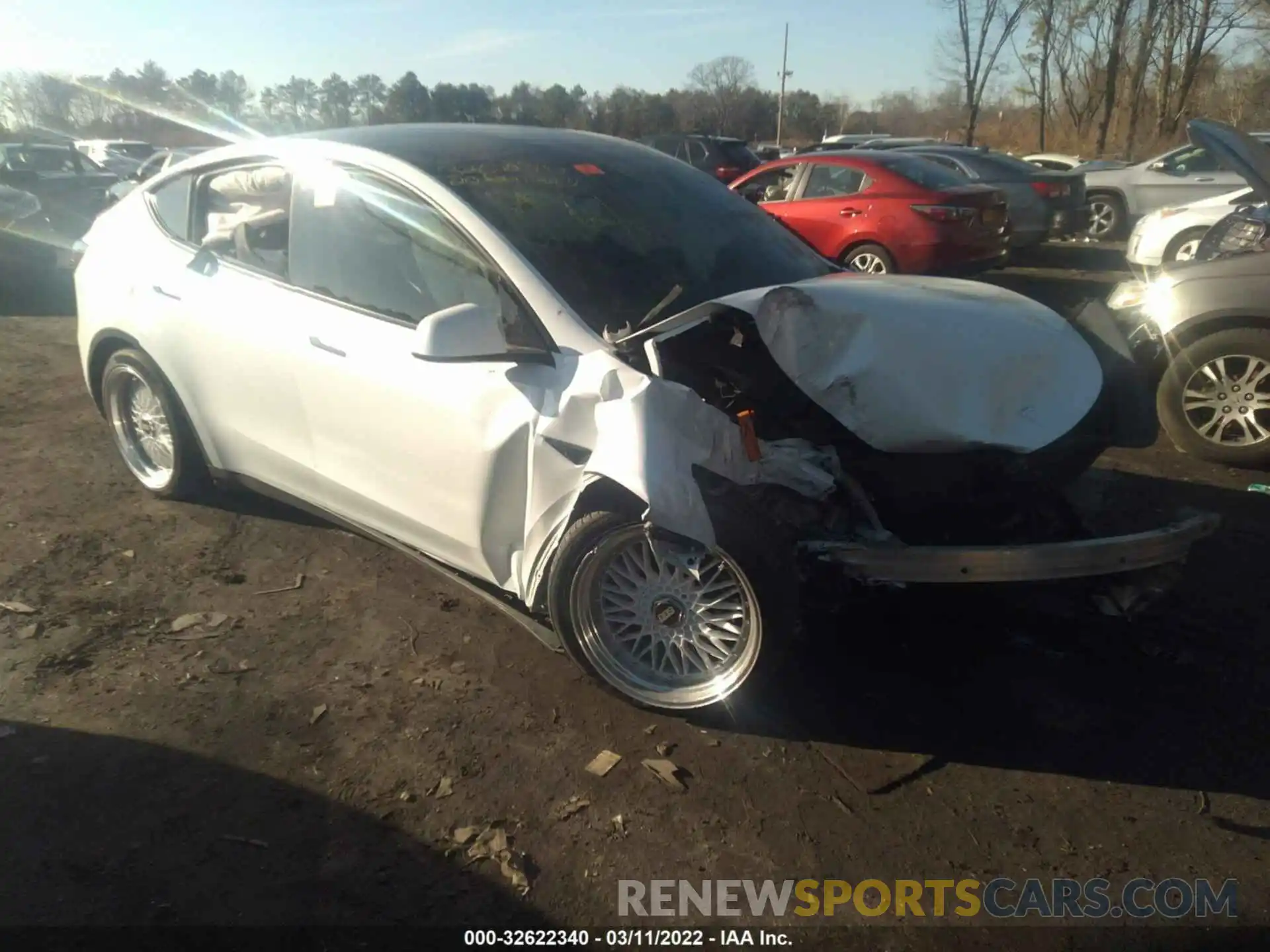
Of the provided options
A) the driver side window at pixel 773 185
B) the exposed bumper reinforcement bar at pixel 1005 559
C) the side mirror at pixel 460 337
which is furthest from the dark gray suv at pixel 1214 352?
the driver side window at pixel 773 185

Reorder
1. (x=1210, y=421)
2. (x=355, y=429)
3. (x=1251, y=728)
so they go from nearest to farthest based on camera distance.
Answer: (x=1251, y=728), (x=355, y=429), (x=1210, y=421)

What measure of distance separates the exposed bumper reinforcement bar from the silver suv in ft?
41.4

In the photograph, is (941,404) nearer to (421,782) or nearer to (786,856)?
(786,856)

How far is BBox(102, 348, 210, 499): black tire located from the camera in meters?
4.49

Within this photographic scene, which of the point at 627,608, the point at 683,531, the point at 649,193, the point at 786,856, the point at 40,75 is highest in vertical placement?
the point at 40,75

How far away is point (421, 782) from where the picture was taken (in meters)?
2.97

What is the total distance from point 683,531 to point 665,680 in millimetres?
715

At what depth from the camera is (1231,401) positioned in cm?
547

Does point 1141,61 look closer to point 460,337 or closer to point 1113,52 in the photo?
point 1113,52

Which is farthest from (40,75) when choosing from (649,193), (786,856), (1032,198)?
(786,856)

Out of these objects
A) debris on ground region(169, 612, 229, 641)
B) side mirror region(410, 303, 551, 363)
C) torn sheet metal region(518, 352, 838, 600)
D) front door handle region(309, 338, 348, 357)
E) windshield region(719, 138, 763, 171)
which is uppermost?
windshield region(719, 138, 763, 171)

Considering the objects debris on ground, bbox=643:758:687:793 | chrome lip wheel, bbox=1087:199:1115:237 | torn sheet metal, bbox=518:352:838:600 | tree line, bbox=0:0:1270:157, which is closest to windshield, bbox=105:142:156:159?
tree line, bbox=0:0:1270:157

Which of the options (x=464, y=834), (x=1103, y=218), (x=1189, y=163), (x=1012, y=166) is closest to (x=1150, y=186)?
(x=1189, y=163)

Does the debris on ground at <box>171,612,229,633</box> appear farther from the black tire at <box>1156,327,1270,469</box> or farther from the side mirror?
the black tire at <box>1156,327,1270,469</box>
